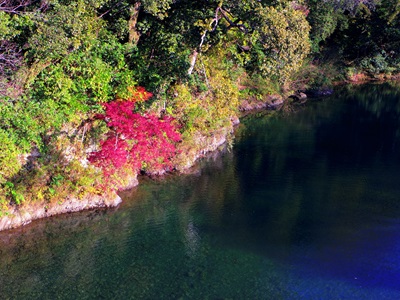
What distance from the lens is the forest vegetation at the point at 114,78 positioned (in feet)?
51.4

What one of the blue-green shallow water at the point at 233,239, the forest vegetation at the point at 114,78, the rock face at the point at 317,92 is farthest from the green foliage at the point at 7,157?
the rock face at the point at 317,92

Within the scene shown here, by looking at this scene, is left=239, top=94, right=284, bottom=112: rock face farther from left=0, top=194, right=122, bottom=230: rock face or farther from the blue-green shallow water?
left=0, top=194, right=122, bottom=230: rock face

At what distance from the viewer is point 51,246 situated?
14711mm

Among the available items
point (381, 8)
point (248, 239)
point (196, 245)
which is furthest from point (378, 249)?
point (381, 8)

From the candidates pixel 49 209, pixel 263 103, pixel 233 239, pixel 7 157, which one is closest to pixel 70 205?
pixel 49 209

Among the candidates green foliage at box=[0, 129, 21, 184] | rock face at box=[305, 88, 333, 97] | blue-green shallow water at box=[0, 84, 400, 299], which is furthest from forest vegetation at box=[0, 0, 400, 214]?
rock face at box=[305, 88, 333, 97]

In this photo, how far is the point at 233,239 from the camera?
15305 millimetres

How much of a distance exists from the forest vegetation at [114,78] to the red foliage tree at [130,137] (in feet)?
0.14

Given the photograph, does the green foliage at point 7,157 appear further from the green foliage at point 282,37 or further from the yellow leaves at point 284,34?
the yellow leaves at point 284,34

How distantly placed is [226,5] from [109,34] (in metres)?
5.04

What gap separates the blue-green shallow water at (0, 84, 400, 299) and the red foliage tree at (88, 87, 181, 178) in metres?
1.69

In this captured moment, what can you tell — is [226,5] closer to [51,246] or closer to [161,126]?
[161,126]

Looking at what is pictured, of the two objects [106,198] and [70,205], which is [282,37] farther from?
[70,205]

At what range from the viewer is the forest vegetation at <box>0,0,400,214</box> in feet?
51.4
